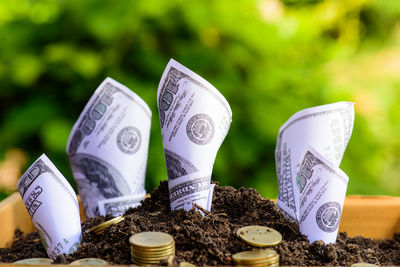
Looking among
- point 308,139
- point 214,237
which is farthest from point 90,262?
point 308,139

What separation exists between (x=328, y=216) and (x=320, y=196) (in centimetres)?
6

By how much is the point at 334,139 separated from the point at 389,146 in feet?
6.61

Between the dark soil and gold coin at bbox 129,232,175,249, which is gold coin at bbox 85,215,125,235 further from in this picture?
gold coin at bbox 129,232,175,249

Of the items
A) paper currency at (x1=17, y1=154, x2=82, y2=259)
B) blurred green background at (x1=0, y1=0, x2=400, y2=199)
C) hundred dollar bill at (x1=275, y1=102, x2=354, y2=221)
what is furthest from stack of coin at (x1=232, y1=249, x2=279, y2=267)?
blurred green background at (x1=0, y1=0, x2=400, y2=199)

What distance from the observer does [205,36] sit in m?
2.31

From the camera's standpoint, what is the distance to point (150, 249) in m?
0.90

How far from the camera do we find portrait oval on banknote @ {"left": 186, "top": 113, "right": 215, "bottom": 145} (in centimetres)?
108

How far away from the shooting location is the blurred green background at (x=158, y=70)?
82.2 inches

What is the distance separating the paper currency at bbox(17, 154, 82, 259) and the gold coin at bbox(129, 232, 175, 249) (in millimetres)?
212

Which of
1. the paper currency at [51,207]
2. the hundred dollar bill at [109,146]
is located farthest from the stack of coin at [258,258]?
the hundred dollar bill at [109,146]

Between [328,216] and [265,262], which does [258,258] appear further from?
[328,216]

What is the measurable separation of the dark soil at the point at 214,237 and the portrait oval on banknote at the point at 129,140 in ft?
0.72

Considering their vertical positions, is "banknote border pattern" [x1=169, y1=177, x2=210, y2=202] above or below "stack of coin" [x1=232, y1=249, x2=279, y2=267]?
above

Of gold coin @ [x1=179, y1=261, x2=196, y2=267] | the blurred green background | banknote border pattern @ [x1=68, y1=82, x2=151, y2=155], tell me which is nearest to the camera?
gold coin @ [x1=179, y1=261, x2=196, y2=267]
